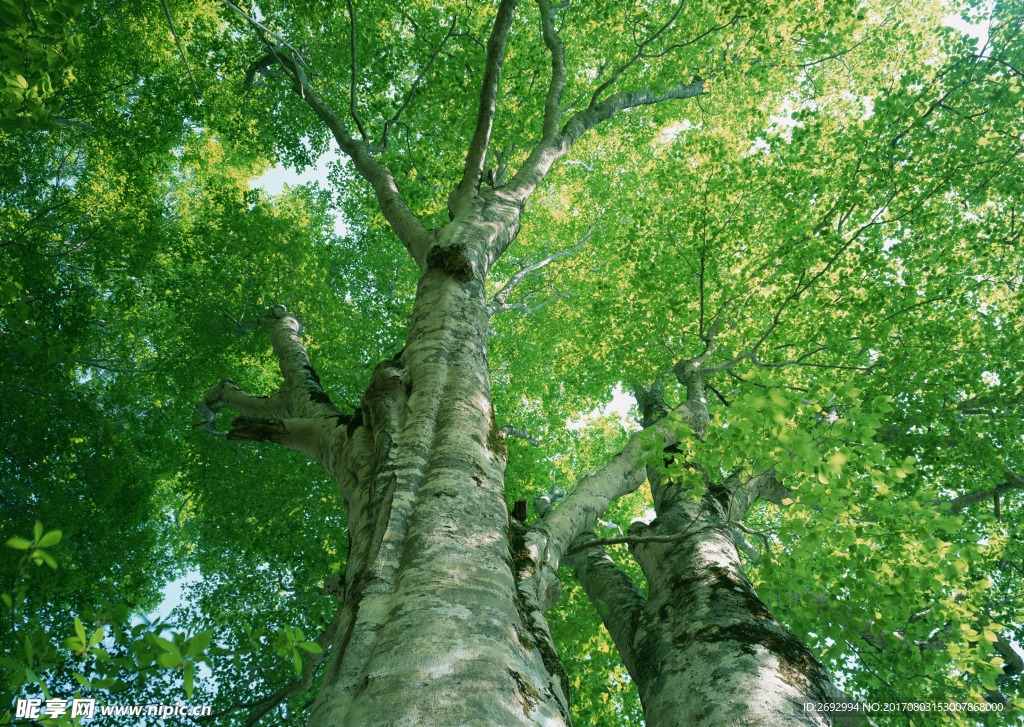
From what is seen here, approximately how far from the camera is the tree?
2592 millimetres

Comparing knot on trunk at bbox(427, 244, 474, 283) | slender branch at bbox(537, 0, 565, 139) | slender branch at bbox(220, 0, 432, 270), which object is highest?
slender branch at bbox(537, 0, 565, 139)

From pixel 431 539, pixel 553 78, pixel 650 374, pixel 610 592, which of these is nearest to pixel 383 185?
pixel 553 78

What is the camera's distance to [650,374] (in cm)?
801

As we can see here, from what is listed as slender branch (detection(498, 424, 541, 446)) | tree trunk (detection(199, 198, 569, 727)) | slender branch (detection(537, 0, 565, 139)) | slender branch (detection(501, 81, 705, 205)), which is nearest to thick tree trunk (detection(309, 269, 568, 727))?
tree trunk (detection(199, 198, 569, 727))

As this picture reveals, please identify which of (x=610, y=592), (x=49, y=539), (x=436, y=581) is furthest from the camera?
(x=610, y=592)

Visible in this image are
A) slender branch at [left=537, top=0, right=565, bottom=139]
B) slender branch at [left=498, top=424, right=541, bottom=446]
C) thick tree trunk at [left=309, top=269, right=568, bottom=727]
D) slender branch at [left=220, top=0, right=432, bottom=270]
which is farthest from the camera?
slender branch at [left=537, top=0, right=565, bottom=139]

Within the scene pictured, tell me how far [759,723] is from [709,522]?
205 centimetres

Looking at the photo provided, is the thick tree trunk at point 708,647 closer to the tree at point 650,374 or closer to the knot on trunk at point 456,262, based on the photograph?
the tree at point 650,374

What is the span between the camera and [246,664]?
→ 24.4ft

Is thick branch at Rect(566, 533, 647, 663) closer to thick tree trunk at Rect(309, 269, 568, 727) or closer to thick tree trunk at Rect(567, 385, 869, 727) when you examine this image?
thick tree trunk at Rect(567, 385, 869, 727)

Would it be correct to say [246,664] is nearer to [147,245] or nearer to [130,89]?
[147,245]

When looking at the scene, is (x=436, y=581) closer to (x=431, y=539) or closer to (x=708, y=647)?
(x=431, y=539)

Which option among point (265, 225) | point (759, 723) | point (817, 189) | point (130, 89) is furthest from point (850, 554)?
point (130, 89)

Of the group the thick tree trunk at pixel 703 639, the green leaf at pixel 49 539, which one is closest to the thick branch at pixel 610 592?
the thick tree trunk at pixel 703 639
